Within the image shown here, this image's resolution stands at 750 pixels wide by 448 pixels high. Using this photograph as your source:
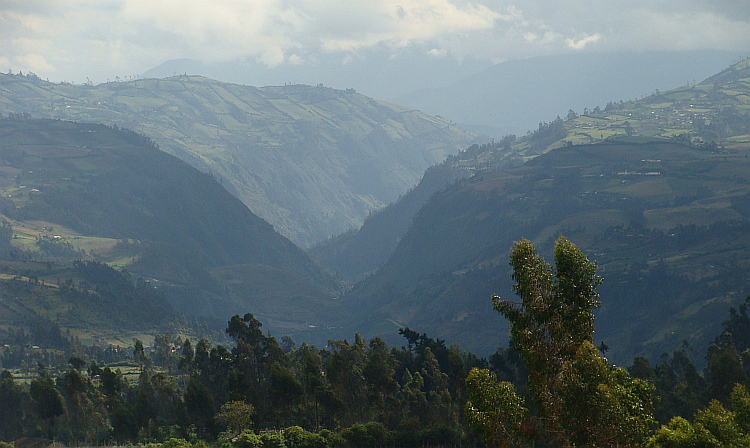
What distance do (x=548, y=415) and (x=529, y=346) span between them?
145 inches

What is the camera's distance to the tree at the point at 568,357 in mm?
35906

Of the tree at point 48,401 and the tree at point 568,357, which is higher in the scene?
the tree at point 568,357

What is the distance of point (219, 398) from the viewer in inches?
5492

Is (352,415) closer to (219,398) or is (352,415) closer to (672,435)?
(219,398)

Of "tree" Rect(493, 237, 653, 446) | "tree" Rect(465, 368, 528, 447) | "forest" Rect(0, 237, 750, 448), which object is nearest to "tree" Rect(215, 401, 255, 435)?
"forest" Rect(0, 237, 750, 448)

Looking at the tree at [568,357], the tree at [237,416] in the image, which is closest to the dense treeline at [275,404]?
the tree at [237,416]

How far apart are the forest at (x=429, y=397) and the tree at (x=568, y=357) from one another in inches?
2.6

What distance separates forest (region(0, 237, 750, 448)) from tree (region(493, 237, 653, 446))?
0.22ft

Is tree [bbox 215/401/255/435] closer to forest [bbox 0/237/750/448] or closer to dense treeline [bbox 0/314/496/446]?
dense treeline [bbox 0/314/496/446]

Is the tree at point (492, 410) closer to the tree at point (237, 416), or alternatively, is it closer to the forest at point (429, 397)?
the forest at point (429, 397)

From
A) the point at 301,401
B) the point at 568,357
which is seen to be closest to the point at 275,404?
the point at 301,401

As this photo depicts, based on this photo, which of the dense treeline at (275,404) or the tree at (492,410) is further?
the dense treeline at (275,404)

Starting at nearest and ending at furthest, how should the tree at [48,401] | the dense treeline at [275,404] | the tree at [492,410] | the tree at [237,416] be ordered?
1. the tree at [492,410]
2. the tree at [237,416]
3. the dense treeline at [275,404]
4. the tree at [48,401]

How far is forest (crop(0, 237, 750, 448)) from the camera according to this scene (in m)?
36.7
